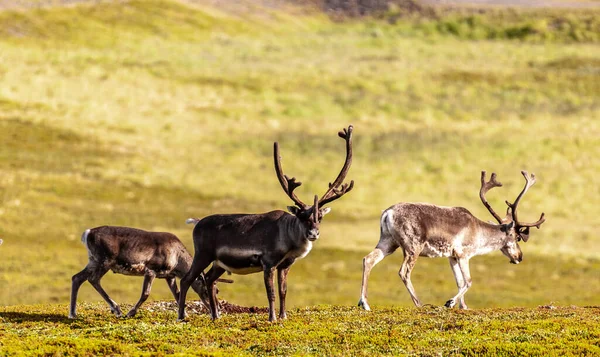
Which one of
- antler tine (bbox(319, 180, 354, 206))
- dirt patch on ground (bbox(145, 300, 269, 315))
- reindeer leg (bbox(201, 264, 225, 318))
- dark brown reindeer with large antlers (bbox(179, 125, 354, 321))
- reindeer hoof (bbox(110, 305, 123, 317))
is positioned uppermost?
antler tine (bbox(319, 180, 354, 206))

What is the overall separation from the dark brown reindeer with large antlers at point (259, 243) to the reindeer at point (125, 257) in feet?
3.36

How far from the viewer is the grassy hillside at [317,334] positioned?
798 inches

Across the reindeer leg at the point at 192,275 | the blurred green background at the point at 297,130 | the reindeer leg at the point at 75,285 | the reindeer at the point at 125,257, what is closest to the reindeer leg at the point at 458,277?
the reindeer at the point at 125,257

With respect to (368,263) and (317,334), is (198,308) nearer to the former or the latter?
(368,263)

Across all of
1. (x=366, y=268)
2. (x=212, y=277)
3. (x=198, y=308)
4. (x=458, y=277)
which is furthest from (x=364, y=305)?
(x=212, y=277)

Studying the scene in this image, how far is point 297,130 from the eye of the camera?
95625mm

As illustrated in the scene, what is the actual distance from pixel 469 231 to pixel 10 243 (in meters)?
32.8

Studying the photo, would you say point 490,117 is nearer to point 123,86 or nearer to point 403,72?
point 403,72

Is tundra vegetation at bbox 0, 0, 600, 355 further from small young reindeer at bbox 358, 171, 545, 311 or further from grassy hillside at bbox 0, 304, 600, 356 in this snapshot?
small young reindeer at bbox 358, 171, 545, 311

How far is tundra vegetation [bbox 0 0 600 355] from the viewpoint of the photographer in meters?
23.2

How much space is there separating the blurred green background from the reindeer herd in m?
20.1

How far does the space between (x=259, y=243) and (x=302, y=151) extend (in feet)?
213

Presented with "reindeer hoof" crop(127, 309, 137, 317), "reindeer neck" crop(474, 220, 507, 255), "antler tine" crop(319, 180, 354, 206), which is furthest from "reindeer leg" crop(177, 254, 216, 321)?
"reindeer neck" crop(474, 220, 507, 255)

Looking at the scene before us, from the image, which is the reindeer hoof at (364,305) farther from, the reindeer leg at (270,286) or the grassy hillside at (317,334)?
the reindeer leg at (270,286)
